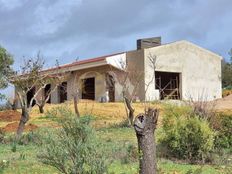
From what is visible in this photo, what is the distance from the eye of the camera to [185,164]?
38.3ft

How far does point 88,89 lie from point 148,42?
6138 mm

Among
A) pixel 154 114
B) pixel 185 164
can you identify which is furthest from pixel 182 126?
pixel 154 114

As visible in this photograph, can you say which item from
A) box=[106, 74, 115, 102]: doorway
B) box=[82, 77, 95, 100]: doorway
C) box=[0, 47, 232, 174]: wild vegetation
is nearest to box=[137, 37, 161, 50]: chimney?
box=[106, 74, 115, 102]: doorway

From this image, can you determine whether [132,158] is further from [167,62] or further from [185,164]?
[167,62]

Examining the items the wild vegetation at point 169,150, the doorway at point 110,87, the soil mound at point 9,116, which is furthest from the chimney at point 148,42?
the wild vegetation at point 169,150

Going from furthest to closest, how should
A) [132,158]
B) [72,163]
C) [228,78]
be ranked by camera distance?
[228,78]
[132,158]
[72,163]

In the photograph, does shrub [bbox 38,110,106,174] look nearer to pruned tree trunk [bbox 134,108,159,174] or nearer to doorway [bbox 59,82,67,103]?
pruned tree trunk [bbox 134,108,159,174]

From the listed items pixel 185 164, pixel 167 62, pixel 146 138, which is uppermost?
pixel 167 62

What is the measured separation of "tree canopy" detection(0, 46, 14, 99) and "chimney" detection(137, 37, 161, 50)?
660 inches

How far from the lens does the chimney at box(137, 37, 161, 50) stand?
3972 centimetres

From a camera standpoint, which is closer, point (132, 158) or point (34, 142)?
point (132, 158)

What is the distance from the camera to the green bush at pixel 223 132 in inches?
A: 531

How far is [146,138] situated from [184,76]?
3276 centimetres

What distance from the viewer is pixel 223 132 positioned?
13742mm
